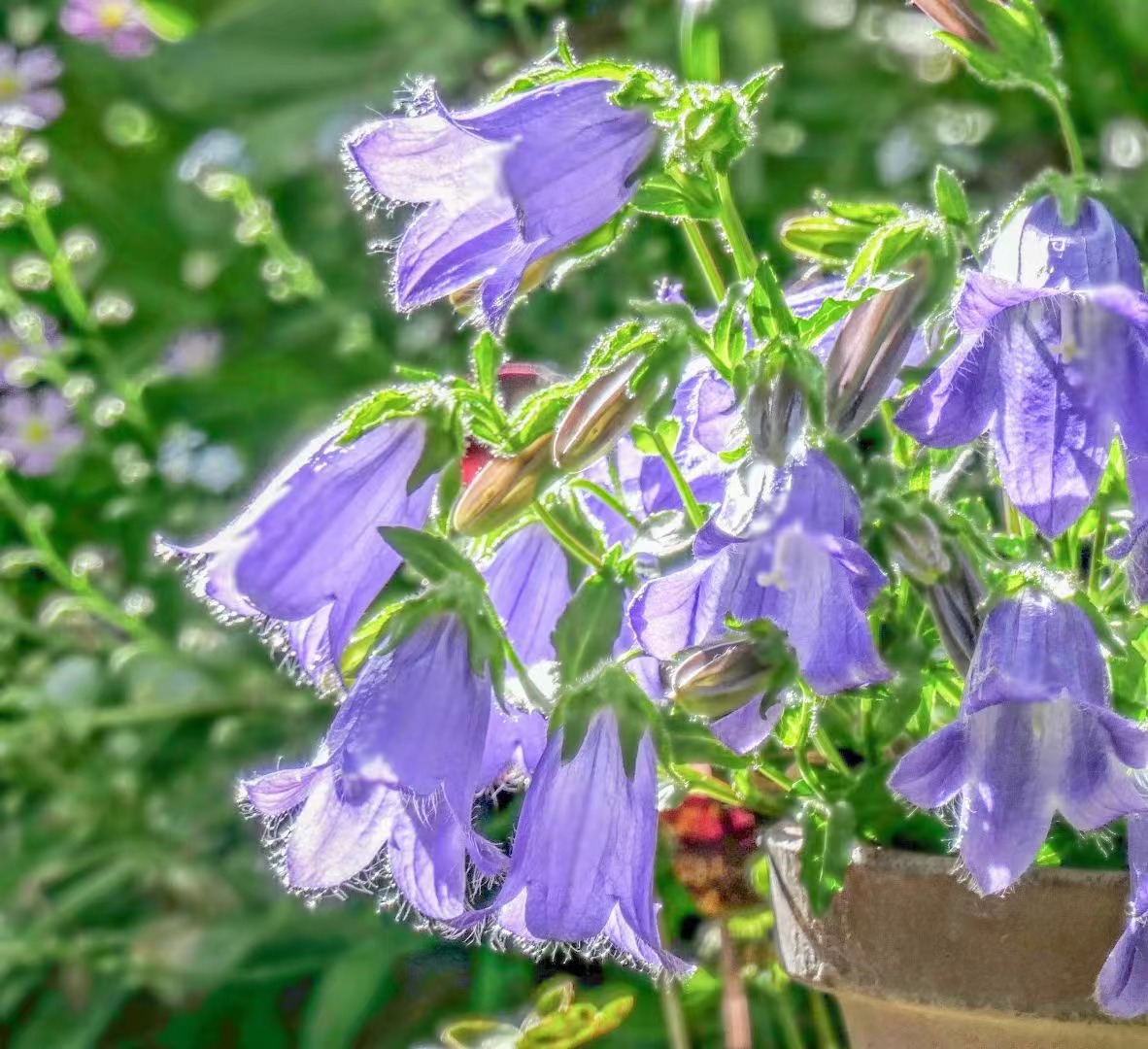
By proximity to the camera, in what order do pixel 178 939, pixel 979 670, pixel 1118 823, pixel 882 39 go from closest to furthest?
pixel 979 670, pixel 1118 823, pixel 178 939, pixel 882 39

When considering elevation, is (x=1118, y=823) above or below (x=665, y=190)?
below

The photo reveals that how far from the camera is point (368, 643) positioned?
634 millimetres

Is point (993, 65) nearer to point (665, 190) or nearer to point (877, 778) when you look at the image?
point (665, 190)

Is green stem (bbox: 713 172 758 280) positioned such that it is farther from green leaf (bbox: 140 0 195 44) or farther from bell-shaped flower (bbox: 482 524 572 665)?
green leaf (bbox: 140 0 195 44)

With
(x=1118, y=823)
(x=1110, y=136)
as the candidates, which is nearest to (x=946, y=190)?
(x=1118, y=823)

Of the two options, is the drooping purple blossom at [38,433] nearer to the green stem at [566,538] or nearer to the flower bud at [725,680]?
the green stem at [566,538]

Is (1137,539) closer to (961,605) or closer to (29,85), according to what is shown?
(961,605)

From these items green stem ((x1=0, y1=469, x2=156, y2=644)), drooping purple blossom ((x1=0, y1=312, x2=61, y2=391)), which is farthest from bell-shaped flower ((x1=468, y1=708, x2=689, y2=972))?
drooping purple blossom ((x1=0, y1=312, x2=61, y2=391))

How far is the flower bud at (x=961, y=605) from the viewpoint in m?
0.60

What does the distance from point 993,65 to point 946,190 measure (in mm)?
66

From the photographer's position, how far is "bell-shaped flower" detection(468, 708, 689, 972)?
1.94 ft

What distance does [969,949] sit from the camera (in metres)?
0.63

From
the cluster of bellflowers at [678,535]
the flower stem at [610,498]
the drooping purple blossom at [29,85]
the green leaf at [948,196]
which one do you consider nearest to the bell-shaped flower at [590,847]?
the cluster of bellflowers at [678,535]

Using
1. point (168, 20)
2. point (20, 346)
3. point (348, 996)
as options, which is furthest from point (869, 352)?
point (168, 20)
